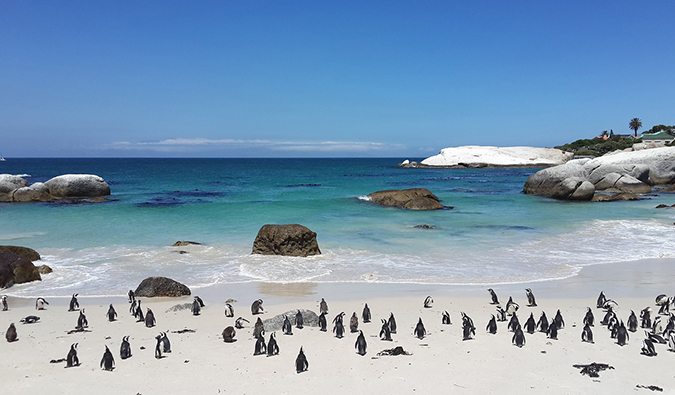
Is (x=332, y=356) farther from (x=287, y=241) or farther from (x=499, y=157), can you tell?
(x=499, y=157)

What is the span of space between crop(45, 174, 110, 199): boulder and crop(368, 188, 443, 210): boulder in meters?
24.3

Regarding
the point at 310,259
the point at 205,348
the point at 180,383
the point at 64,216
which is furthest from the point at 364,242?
the point at 64,216

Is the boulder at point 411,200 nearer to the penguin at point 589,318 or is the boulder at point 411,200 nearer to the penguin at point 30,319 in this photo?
the penguin at point 589,318

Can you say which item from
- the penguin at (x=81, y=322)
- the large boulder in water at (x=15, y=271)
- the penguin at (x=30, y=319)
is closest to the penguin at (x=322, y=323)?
the penguin at (x=81, y=322)

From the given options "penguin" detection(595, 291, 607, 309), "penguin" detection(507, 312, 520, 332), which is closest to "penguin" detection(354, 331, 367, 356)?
"penguin" detection(507, 312, 520, 332)

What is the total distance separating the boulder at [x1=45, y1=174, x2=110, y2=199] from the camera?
3916cm

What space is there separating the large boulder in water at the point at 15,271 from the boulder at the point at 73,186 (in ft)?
88.7

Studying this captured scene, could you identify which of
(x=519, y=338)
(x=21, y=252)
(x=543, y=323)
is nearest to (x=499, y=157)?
(x=21, y=252)

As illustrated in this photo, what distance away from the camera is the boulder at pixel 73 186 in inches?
1542

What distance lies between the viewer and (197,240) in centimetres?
2195

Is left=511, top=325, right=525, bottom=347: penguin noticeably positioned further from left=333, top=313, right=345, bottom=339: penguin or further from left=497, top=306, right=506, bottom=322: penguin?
left=333, top=313, right=345, bottom=339: penguin

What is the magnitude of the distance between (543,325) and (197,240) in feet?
52.7

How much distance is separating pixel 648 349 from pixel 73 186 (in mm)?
41295

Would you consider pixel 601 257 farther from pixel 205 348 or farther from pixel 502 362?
pixel 205 348
